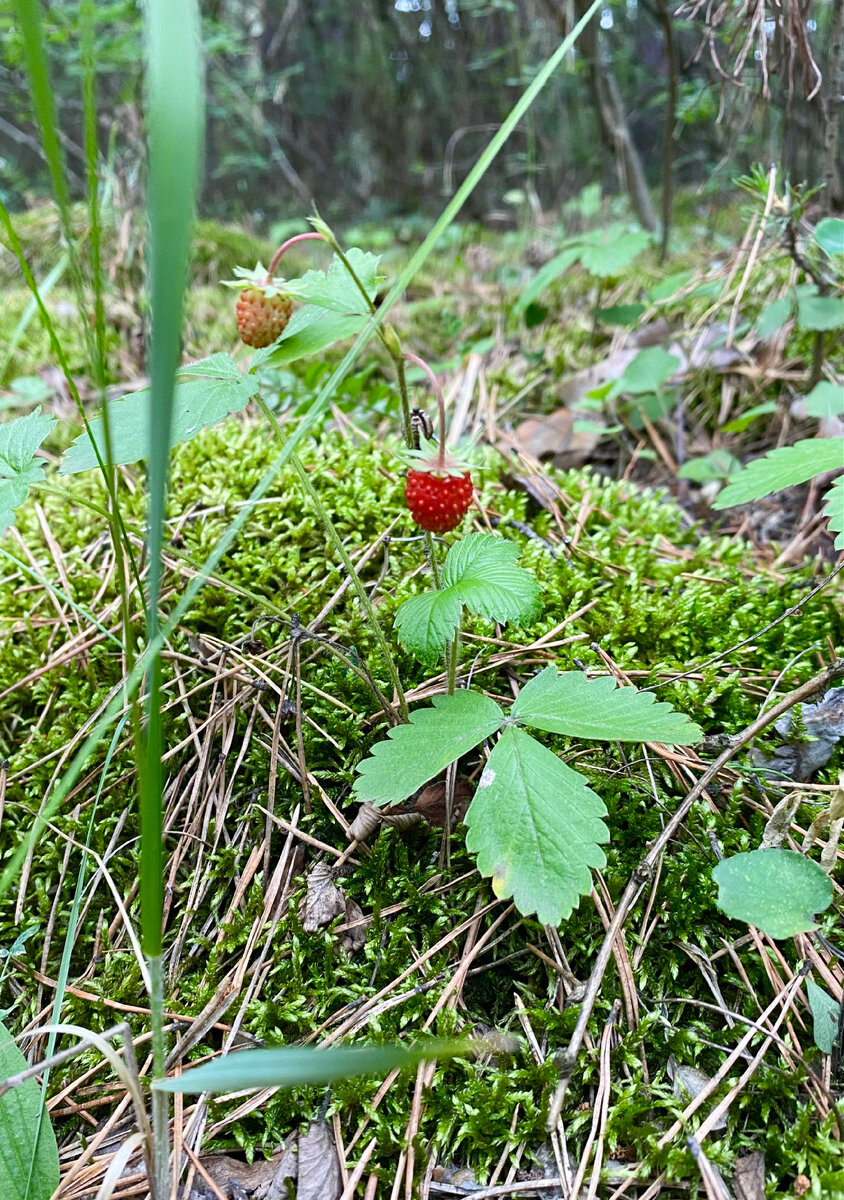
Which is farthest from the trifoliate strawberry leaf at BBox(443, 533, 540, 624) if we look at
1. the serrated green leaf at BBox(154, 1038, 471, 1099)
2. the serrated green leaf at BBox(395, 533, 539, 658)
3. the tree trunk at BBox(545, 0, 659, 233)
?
the tree trunk at BBox(545, 0, 659, 233)

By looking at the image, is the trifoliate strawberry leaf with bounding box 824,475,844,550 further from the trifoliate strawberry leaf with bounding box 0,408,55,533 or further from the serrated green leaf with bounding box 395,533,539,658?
the trifoliate strawberry leaf with bounding box 0,408,55,533

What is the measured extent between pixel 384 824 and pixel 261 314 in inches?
29.9

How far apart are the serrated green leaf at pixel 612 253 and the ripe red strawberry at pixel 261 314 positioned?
1568 millimetres

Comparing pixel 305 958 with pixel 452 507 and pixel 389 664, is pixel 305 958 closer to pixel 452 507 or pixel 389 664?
pixel 389 664

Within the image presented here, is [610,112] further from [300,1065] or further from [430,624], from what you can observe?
[300,1065]

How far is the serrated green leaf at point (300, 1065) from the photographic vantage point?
1.67 feet

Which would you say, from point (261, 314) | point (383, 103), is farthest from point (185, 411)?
point (383, 103)

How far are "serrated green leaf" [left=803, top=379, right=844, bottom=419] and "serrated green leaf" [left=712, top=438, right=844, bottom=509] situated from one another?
53cm

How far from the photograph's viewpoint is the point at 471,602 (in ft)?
3.15

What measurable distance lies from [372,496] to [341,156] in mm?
7544

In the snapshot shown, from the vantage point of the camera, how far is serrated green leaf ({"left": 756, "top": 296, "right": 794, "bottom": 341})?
2125 millimetres

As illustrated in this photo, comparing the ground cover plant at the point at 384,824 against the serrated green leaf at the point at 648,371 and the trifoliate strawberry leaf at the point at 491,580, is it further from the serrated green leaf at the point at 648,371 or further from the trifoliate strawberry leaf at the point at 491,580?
the serrated green leaf at the point at 648,371

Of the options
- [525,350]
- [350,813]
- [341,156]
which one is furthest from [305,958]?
[341,156]

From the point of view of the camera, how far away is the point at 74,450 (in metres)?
1.01
